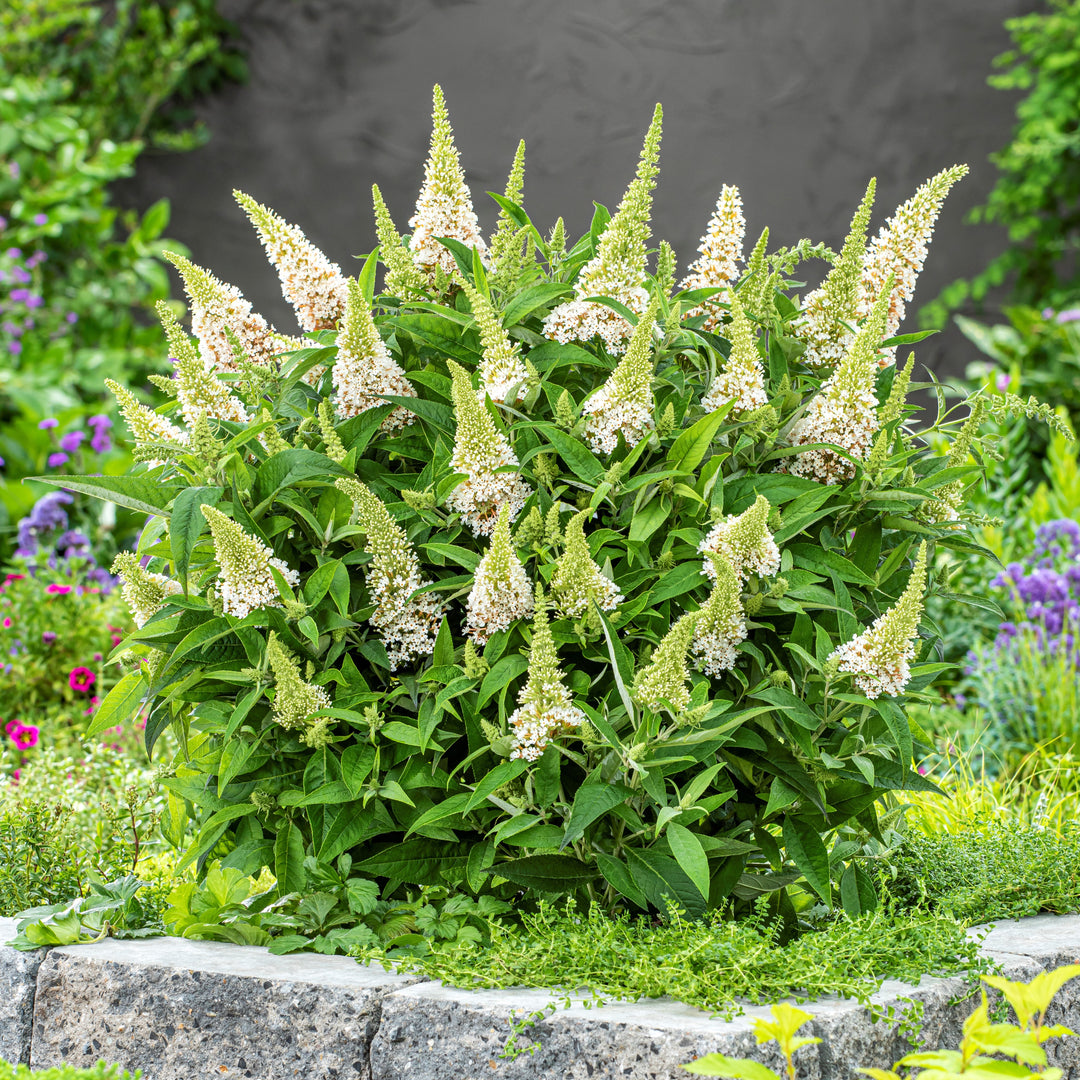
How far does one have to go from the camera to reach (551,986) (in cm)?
156

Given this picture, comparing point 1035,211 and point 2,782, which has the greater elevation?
point 1035,211

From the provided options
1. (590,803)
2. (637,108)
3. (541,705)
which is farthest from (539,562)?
(637,108)

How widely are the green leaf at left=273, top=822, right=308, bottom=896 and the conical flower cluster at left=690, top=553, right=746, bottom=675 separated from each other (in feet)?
2.47

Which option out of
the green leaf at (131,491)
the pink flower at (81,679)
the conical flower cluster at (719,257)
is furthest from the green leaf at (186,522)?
the pink flower at (81,679)

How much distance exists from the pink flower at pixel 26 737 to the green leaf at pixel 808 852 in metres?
2.60

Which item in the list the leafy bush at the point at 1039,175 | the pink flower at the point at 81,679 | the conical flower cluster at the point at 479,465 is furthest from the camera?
the leafy bush at the point at 1039,175

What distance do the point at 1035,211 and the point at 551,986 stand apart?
6.08 metres

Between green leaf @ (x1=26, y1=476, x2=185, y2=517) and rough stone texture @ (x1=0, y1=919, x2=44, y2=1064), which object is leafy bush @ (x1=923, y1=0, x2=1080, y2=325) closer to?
green leaf @ (x1=26, y1=476, x2=185, y2=517)

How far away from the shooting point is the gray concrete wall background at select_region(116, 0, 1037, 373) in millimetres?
6051

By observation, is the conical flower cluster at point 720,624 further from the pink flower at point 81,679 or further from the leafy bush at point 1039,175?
the leafy bush at point 1039,175

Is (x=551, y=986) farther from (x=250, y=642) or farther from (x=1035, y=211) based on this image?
(x=1035, y=211)

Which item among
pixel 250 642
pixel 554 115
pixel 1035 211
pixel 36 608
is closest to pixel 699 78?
pixel 554 115

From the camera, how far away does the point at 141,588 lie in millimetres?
1819

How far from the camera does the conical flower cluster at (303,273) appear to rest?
6.08 ft
